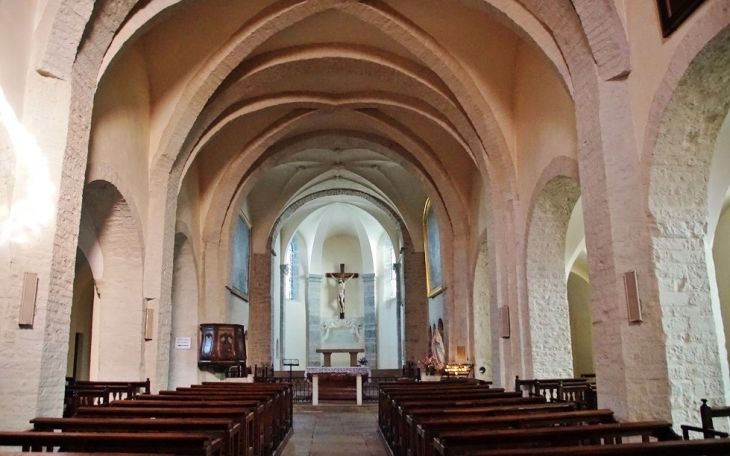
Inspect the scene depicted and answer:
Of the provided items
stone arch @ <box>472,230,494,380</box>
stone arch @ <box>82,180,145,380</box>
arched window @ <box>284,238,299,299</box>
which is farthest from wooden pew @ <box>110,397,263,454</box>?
arched window @ <box>284,238,299,299</box>

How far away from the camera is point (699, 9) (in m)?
5.29

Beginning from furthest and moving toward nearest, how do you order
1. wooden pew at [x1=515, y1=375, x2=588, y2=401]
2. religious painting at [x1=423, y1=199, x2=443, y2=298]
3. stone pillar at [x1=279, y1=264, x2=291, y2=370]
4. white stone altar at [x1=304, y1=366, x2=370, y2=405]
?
stone pillar at [x1=279, y1=264, x2=291, y2=370] → religious painting at [x1=423, y1=199, x2=443, y2=298] → white stone altar at [x1=304, y1=366, x2=370, y2=405] → wooden pew at [x1=515, y1=375, x2=588, y2=401]

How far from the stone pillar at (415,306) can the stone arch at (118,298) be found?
12148mm

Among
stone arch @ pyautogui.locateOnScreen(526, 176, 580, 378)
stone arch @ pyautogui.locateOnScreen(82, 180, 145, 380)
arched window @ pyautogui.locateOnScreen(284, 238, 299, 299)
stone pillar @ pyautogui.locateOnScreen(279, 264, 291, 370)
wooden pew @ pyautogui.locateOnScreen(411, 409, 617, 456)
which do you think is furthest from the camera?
arched window @ pyautogui.locateOnScreen(284, 238, 299, 299)

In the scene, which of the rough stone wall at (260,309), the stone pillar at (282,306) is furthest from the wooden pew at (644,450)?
the stone pillar at (282,306)

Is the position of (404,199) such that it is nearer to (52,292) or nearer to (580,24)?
(580,24)

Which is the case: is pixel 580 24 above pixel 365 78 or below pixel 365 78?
below

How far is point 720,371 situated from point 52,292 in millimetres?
6688

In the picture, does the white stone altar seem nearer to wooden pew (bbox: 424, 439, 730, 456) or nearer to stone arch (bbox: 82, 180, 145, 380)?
A: stone arch (bbox: 82, 180, 145, 380)

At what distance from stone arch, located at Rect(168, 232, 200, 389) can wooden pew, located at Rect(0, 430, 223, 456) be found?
9612mm

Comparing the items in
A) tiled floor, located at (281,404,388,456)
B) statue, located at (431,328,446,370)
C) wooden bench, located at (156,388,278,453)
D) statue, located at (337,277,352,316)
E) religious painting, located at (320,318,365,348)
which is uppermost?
statue, located at (337,277,352,316)

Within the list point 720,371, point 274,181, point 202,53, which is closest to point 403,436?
point 720,371

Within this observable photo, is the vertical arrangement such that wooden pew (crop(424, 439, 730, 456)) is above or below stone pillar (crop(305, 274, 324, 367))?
below

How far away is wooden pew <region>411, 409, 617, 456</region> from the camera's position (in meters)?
4.63
